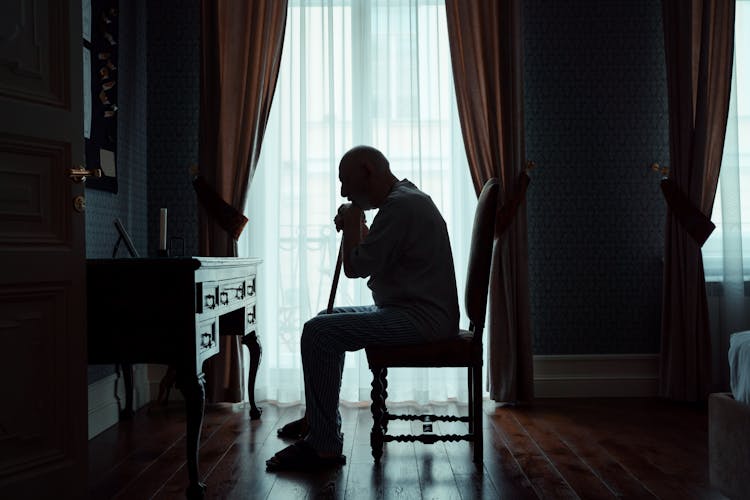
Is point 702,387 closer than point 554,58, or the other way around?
point 702,387

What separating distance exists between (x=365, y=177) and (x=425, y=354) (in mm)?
711

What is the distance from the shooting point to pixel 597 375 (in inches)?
161

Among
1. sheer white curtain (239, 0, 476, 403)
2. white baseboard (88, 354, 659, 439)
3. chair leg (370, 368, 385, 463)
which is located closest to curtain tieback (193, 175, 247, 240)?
sheer white curtain (239, 0, 476, 403)

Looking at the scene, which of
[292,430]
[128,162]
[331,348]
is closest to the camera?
[331,348]

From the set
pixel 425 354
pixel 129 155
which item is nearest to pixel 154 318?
pixel 425 354

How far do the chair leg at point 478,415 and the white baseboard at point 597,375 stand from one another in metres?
1.36

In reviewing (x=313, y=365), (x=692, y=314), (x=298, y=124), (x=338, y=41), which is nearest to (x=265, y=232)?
(x=298, y=124)

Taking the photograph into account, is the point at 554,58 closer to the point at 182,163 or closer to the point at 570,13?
the point at 570,13

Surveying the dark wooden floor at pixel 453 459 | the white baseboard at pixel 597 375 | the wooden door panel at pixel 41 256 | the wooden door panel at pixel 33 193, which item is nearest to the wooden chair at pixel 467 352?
the dark wooden floor at pixel 453 459

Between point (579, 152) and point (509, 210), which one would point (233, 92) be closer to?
point (509, 210)

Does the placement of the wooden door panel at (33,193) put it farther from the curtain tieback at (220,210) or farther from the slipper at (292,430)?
the curtain tieback at (220,210)

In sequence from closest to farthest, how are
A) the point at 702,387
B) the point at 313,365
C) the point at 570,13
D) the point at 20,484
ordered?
the point at 20,484 < the point at 313,365 < the point at 702,387 < the point at 570,13

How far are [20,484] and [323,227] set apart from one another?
6.88 feet

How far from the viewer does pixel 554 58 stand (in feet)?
13.5
